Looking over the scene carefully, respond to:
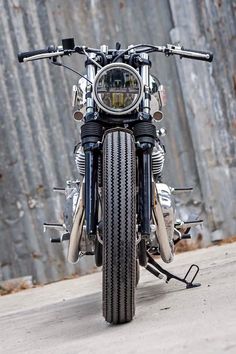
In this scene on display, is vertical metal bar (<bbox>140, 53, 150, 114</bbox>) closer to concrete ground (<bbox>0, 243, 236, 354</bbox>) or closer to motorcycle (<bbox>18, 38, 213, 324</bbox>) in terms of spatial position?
motorcycle (<bbox>18, 38, 213, 324</bbox>)

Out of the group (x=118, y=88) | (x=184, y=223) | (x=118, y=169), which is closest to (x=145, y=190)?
(x=118, y=169)

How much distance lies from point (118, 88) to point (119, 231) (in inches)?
26.7

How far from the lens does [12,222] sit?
7453mm

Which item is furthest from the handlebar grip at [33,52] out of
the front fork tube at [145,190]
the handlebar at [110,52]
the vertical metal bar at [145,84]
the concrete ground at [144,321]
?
the concrete ground at [144,321]

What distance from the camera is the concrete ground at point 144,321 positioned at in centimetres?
280

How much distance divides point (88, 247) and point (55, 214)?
3441mm

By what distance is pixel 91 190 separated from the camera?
3.68 meters

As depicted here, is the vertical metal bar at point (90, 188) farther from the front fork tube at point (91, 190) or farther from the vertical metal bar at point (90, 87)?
the vertical metal bar at point (90, 87)

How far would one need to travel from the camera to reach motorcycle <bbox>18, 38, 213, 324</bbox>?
3.46m

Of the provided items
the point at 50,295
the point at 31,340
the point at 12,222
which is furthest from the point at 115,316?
the point at 12,222

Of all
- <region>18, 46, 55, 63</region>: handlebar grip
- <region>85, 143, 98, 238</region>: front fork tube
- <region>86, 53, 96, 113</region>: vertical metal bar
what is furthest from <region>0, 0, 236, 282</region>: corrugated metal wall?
<region>85, 143, 98, 238</region>: front fork tube

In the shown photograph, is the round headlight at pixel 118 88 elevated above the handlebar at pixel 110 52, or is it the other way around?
the handlebar at pixel 110 52

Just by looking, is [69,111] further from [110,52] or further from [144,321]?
[144,321]

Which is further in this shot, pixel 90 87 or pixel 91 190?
pixel 90 87
